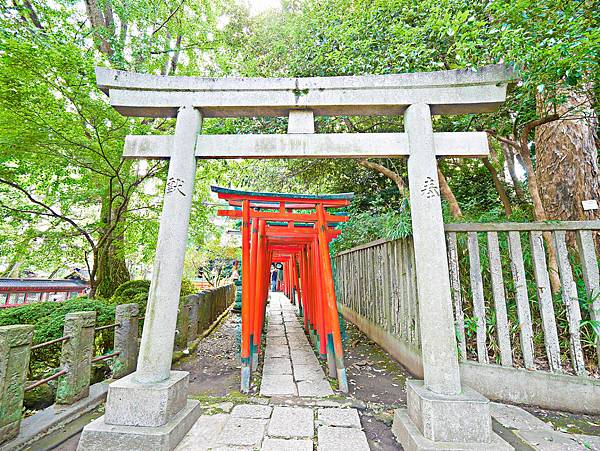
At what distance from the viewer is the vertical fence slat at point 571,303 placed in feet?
11.0

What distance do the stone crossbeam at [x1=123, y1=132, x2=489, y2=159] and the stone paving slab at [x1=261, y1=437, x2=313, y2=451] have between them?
2.84m

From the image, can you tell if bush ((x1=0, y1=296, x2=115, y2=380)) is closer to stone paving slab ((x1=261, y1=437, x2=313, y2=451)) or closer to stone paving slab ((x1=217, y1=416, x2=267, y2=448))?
stone paving slab ((x1=217, y1=416, x2=267, y2=448))

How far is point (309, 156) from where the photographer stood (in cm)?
323

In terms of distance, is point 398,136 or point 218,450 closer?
point 218,450

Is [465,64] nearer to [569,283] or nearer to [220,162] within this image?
[569,283]

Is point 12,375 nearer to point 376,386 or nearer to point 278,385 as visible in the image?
point 278,385

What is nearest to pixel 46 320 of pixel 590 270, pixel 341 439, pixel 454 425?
pixel 341 439

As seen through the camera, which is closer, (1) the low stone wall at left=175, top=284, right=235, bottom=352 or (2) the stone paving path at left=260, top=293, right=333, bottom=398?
(2) the stone paving path at left=260, top=293, right=333, bottom=398

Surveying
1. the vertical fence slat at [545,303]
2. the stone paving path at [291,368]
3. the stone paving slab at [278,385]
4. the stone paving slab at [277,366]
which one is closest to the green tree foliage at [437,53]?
the vertical fence slat at [545,303]

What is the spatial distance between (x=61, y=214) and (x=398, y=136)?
7949 mm

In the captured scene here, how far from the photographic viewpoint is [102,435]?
8.15ft

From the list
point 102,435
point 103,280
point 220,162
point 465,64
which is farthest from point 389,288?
point 103,280

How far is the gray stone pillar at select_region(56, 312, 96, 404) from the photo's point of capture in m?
3.25

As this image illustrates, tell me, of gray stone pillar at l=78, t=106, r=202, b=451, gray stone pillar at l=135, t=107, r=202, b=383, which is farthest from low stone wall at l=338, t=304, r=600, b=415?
gray stone pillar at l=135, t=107, r=202, b=383
